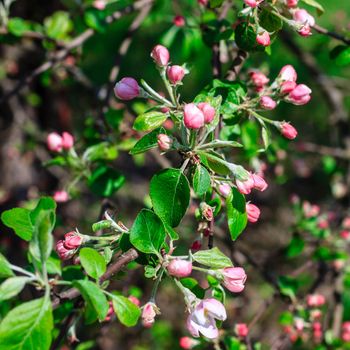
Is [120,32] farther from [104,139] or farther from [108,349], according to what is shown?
[104,139]

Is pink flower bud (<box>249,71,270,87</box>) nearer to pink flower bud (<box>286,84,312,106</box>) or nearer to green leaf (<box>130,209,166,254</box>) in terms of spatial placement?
pink flower bud (<box>286,84,312,106</box>)

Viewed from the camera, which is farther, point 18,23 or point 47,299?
point 18,23

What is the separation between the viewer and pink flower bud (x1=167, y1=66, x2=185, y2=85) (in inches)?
37.9

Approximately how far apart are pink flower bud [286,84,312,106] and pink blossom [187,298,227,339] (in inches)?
16.5

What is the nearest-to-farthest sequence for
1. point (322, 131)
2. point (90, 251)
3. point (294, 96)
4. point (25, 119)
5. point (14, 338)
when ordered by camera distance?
point (14, 338)
point (90, 251)
point (294, 96)
point (25, 119)
point (322, 131)

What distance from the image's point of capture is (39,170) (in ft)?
9.14

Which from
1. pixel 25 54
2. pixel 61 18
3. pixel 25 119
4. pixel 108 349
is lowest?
pixel 108 349

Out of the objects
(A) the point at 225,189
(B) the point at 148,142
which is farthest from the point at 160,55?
(A) the point at 225,189

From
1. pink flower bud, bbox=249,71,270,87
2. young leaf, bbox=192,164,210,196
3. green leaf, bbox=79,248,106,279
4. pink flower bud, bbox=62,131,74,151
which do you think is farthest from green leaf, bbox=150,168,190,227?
pink flower bud, bbox=62,131,74,151

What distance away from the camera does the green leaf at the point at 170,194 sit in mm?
878

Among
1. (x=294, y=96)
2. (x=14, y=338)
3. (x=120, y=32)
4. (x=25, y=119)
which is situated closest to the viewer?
(x=14, y=338)

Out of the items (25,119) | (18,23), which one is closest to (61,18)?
(18,23)

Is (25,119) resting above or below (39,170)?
above

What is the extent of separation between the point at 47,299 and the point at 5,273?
0.09m
